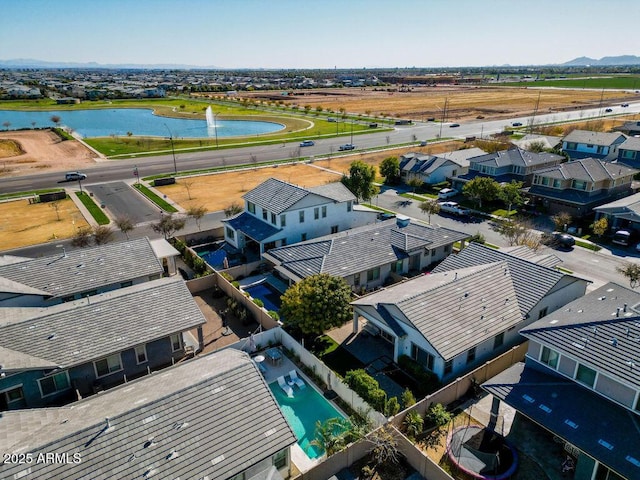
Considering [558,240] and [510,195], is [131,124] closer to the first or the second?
[510,195]

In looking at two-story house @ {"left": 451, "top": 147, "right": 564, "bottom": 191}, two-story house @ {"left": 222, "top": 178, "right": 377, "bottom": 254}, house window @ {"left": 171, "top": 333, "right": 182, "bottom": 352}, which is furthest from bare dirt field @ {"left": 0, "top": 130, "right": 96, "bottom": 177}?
two-story house @ {"left": 451, "top": 147, "right": 564, "bottom": 191}

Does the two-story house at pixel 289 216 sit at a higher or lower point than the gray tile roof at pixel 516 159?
lower

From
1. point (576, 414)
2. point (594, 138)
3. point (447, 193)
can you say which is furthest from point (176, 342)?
point (594, 138)

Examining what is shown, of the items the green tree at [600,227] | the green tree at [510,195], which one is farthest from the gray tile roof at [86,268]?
the green tree at [600,227]

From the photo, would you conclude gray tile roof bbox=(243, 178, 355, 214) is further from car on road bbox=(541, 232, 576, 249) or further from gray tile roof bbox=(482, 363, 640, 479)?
gray tile roof bbox=(482, 363, 640, 479)

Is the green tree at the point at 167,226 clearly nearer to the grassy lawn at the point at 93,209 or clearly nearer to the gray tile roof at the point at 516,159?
Result: the grassy lawn at the point at 93,209

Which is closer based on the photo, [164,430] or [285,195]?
[164,430]

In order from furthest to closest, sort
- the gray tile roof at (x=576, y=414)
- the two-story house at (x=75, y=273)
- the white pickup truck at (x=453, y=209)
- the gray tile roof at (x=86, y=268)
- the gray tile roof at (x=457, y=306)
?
the white pickup truck at (x=453, y=209)
the gray tile roof at (x=86, y=268)
the two-story house at (x=75, y=273)
the gray tile roof at (x=457, y=306)
the gray tile roof at (x=576, y=414)
